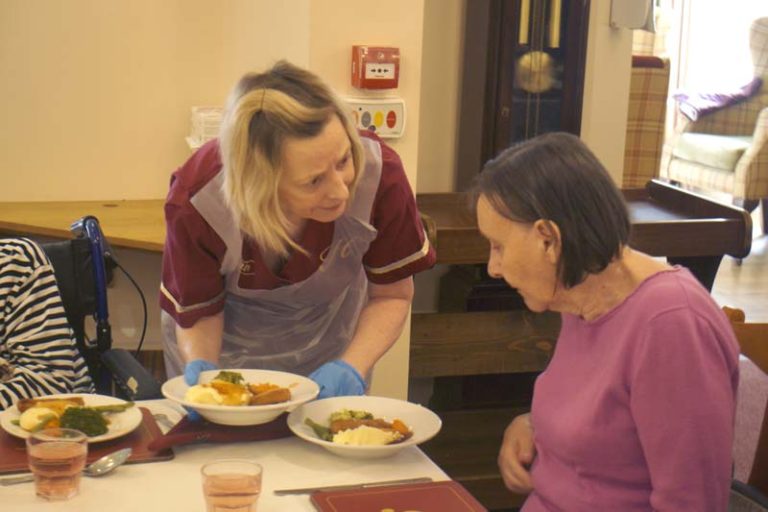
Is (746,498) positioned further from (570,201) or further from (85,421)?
(85,421)

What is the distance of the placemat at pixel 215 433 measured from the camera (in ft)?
5.21

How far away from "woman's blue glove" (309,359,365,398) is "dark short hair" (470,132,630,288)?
19.8 inches

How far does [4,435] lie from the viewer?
164 cm

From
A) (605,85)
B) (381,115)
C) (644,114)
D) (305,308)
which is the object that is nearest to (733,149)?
(644,114)

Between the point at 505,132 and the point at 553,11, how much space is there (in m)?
0.39

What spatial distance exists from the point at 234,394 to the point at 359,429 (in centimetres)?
20

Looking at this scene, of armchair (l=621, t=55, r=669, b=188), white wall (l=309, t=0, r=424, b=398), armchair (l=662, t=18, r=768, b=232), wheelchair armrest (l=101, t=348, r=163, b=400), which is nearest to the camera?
wheelchair armrest (l=101, t=348, r=163, b=400)

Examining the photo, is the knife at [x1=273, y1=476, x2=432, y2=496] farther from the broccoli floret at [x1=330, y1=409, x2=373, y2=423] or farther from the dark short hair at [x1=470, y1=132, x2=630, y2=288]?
the dark short hair at [x1=470, y1=132, x2=630, y2=288]

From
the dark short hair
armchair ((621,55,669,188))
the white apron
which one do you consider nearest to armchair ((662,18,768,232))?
armchair ((621,55,669,188))

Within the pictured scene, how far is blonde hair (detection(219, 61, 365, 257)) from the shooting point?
177 cm

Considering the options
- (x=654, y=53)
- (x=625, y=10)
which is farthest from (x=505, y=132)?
(x=654, y=53)

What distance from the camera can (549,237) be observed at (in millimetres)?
1449

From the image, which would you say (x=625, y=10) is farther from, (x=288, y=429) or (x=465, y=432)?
(x=288, y=429)

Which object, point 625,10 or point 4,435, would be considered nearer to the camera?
point 4,435
